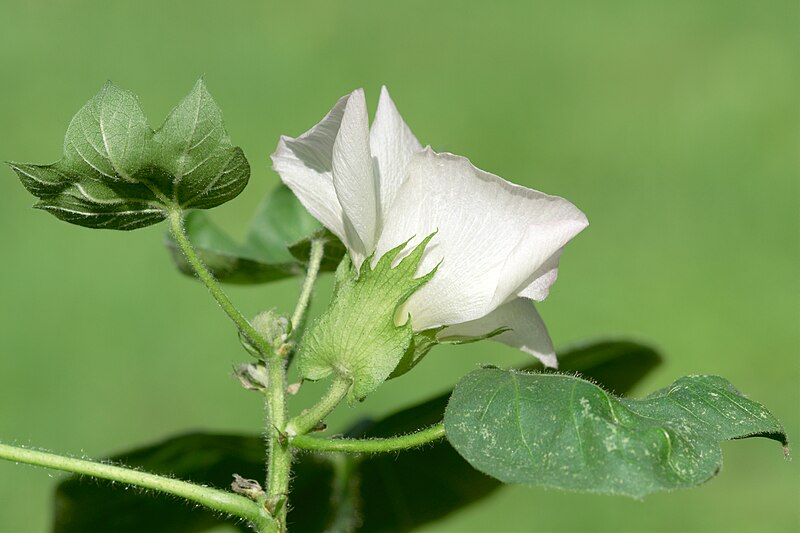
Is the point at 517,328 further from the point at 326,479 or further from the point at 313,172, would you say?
the point at 326,479

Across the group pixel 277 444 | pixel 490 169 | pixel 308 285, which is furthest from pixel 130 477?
pixel 490 169

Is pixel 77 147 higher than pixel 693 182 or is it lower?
higher

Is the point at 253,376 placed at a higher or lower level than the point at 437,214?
lower

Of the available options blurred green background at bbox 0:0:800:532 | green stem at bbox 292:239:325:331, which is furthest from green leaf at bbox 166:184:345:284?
blurred green background at bbox 0:0:800:532

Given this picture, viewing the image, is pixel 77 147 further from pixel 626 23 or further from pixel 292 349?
pixel 626 23

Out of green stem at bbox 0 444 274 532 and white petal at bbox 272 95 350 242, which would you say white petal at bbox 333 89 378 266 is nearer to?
white petal at bbox 272 95 350 242

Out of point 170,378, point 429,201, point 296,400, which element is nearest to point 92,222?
point 429,201
